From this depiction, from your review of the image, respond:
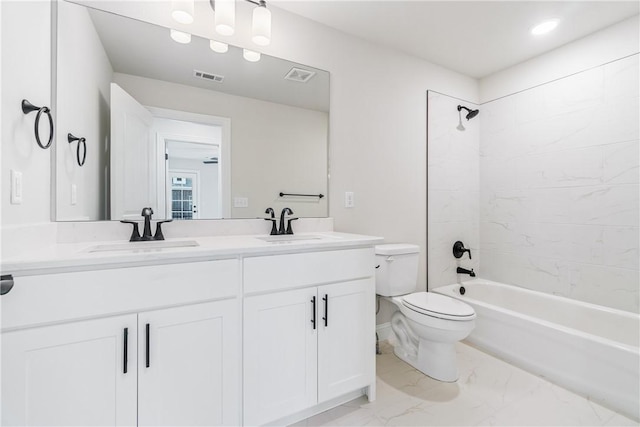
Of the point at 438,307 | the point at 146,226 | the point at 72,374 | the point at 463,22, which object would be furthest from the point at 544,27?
the point at 72,374

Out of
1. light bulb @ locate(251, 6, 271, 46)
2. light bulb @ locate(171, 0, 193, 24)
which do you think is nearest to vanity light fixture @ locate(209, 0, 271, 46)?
light bulb @ locate(251, 6, 271, 46)

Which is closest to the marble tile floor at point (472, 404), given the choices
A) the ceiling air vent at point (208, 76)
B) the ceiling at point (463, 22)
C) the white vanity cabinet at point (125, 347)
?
the white vanity cabinet at point (125, 347)

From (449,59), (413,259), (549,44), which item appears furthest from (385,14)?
(413,259)

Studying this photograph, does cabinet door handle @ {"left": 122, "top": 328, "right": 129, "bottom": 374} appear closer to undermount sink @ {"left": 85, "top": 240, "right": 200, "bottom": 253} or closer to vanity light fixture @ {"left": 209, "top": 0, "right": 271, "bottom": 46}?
undermount sink @ {"left": 85, "top": 240, "right": 200, "bottom": 253}

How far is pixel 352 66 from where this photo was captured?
2125 millimetres

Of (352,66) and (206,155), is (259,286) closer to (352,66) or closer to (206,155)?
(206,155)

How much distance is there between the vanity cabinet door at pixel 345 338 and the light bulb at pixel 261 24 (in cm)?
146

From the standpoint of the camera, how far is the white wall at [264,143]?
1597 mm

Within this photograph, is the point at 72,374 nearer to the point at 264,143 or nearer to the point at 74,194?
the point at 74,194

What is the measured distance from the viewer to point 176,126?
158 centimetres

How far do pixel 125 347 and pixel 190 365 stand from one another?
24cm

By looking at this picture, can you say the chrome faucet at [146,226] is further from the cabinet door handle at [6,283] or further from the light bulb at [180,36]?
the light bulb at [180,36]

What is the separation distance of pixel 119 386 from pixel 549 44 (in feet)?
11.3

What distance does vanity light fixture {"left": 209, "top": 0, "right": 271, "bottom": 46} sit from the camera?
4.96 ft
